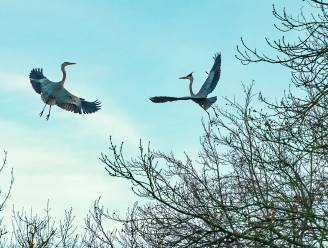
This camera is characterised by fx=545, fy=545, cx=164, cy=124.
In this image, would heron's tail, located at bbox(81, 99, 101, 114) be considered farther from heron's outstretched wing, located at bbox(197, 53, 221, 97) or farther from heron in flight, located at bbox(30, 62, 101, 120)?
heron's outstretched wing, located at bbox(197, 53, 221, 97)

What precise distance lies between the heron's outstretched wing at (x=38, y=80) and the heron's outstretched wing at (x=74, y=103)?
2.16ft

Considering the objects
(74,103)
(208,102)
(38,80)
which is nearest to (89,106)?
(74,103)

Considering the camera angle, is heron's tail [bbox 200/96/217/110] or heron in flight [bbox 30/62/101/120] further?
heron in flight [bbox 30/62/101/120]

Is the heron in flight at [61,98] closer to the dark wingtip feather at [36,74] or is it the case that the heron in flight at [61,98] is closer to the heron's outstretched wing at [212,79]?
the dark wingtip feather at [36,74]

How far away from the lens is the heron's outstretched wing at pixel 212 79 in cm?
1320

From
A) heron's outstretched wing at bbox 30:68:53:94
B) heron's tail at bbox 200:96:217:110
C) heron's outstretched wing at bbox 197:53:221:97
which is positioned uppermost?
heron's outstretched wing at bbox 30:68:53:94

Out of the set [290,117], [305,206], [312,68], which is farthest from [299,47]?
[305,206]

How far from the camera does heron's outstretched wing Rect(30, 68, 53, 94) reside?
16004 millimetres

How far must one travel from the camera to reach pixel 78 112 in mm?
14977

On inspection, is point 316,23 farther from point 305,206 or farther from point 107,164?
point 107,164

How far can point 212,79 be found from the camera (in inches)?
531

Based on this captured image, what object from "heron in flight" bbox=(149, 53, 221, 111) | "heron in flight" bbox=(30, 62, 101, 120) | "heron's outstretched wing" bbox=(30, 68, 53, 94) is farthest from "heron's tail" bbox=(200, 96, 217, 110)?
"heron's outstretched wing" bbox=(30, 68, 53, 94)

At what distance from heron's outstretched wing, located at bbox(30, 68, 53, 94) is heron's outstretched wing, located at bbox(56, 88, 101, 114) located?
0.66 m

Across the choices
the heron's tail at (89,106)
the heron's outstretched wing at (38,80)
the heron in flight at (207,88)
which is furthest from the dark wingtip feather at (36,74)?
the heron in flight at (207,88)
